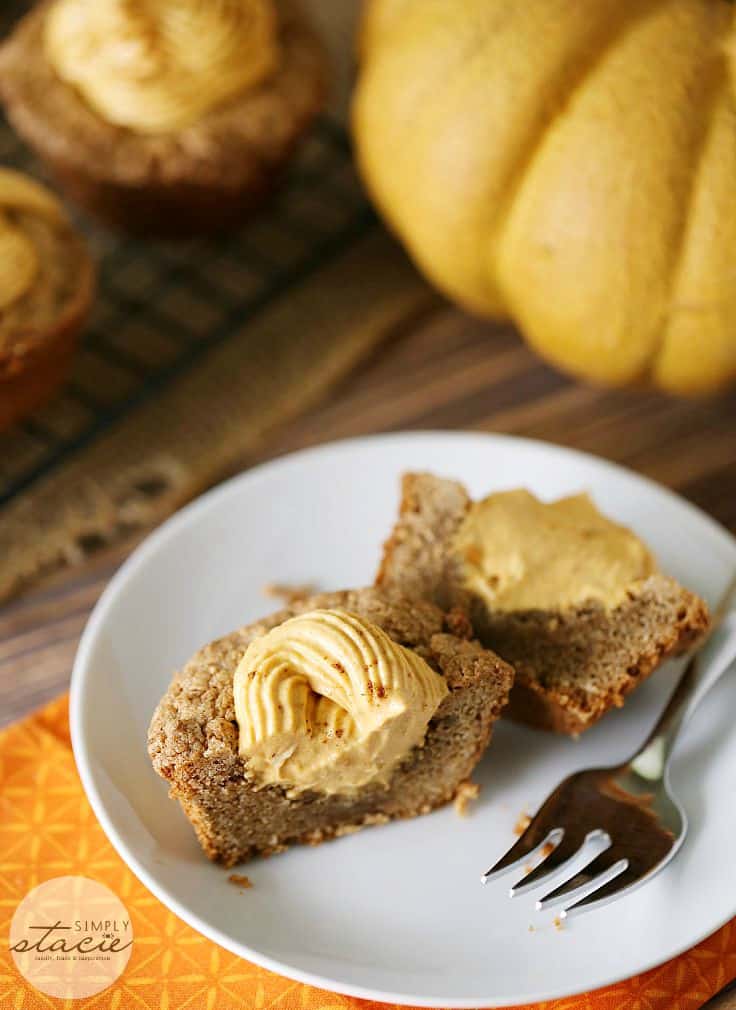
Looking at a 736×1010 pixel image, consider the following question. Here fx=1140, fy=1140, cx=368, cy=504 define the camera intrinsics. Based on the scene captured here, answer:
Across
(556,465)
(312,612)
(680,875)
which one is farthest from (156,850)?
(556,465)

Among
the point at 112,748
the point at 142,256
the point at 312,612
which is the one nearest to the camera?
the point at 312,612

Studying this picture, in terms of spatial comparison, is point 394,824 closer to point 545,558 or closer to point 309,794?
point 309,794

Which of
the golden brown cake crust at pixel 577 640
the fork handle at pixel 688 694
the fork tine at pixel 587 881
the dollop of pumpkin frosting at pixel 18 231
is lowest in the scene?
the fork handle at pixel 688 694

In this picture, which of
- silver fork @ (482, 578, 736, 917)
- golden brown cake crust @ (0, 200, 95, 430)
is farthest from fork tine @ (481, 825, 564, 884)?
golden brown cake crust @ (0, 200, 95, 430)

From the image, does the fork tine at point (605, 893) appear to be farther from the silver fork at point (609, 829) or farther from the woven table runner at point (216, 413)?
the woven table runner at point (216, 413)

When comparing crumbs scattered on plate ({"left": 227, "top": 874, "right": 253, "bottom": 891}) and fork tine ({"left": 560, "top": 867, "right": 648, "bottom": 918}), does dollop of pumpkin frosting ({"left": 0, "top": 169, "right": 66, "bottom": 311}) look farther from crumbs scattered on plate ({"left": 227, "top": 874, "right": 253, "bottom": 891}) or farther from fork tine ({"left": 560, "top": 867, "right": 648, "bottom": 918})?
fork tine ({"left": 560, "top": 867, "right": 648, "bottom": 918})

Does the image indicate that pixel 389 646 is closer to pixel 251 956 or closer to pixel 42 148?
pixel 251 956

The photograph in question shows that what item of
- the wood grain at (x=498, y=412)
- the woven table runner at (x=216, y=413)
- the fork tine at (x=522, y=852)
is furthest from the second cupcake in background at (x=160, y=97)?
the fork tine at (x=522, y=852)
